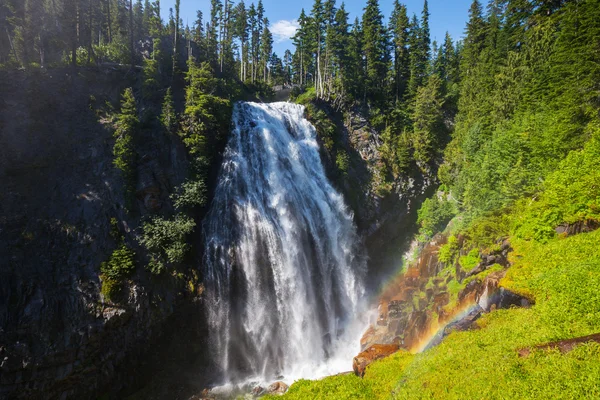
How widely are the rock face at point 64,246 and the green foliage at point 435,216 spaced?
87.7 ft

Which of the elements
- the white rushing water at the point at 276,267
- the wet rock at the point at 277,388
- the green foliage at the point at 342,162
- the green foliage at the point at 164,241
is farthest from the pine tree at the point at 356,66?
the wet rock at the point at 277,388

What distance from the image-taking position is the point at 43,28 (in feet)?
89.9

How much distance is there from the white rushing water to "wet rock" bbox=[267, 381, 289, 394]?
1284mm

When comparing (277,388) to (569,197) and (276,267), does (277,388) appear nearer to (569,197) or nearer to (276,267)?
(276,267)

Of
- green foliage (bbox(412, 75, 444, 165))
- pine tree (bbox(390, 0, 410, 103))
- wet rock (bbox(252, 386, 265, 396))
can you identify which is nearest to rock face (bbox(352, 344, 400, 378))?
wet rock (bbox(252, 386, 265, 396))

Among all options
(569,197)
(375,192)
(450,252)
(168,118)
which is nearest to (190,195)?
(168,118)

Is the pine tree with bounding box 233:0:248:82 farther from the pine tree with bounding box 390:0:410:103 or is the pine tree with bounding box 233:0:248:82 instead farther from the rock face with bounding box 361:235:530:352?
the rock face with bounding box 361:235:530:352

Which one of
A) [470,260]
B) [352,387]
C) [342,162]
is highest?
[342,162]

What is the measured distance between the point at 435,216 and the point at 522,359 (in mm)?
27114

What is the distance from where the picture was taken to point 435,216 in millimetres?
33125

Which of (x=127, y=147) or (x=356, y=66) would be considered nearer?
(x=127, y=147)

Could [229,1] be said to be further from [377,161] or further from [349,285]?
[349,285]

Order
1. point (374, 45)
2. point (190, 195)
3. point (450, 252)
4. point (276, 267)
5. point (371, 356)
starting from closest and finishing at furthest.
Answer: point (371, 356), point (190, 195), point (276, 267), point (450, 252), point (374, 45)

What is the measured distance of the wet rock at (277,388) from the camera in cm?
1886
